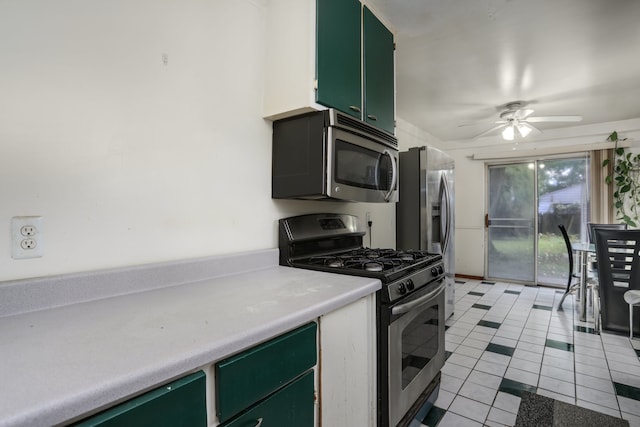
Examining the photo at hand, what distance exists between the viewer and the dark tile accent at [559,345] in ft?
8.14

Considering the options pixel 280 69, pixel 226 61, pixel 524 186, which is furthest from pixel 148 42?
pixel 524 186

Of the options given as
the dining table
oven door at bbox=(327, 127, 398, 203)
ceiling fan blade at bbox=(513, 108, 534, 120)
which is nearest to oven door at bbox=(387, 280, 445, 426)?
oven door at bbox=(327, 127, 398, 203)

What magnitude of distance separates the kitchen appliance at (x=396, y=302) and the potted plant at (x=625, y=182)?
372cm

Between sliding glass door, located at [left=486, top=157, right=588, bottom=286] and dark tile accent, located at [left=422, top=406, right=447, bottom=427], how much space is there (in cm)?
383

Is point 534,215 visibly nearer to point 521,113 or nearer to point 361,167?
point 521,113

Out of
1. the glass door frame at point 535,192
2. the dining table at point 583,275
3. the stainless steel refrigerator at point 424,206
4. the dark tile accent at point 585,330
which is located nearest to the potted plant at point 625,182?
the glass door frame at point 535,192

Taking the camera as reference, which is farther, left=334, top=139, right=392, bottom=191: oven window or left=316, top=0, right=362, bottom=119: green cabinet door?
left=334, top=139, right=392, bottom=191: oven window

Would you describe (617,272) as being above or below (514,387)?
above

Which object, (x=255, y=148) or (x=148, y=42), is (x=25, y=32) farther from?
(x=255, y=148)

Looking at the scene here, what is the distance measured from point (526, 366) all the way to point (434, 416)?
3.25ft

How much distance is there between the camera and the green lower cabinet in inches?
30.0

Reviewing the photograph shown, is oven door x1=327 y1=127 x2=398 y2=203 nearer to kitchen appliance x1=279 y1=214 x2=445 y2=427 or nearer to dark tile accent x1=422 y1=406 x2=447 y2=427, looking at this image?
kitchen appliance x1=279 y1=214 x2=445 y2=427

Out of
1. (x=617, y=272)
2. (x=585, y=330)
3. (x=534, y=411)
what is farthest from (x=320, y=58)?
(x=585, y=330)

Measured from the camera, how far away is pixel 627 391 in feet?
6.20
